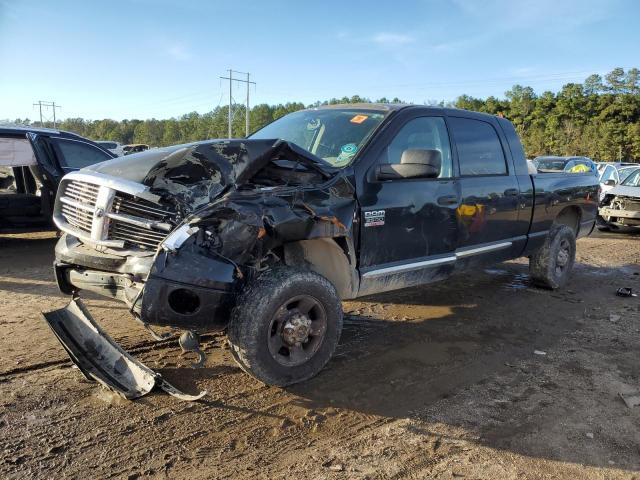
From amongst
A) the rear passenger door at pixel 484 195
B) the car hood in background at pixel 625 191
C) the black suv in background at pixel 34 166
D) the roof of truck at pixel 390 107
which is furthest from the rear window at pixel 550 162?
the black suv in background at pixel 34 166

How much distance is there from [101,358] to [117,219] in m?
1.10

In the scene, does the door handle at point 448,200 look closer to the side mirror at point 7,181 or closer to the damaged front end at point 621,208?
the side mirror at point 7,181

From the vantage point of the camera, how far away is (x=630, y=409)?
11.1ft

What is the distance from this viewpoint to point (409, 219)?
4141mm

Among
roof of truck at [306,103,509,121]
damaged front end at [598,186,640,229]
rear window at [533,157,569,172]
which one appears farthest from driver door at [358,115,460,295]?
rear window at [533,157,569,172]

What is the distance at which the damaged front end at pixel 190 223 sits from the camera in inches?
114

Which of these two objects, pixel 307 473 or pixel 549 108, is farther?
pixel 549 108

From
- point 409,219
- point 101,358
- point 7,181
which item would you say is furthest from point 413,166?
point 7,181

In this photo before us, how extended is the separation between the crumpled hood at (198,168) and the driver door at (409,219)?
0.90 metres

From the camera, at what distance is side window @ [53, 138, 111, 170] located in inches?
294

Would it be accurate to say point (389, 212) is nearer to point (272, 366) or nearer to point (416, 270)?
point (416, 270)

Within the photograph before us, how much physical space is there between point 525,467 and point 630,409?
121cm

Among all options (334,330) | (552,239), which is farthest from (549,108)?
(334,330)

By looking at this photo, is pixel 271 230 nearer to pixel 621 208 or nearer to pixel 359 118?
pixel 359 118
